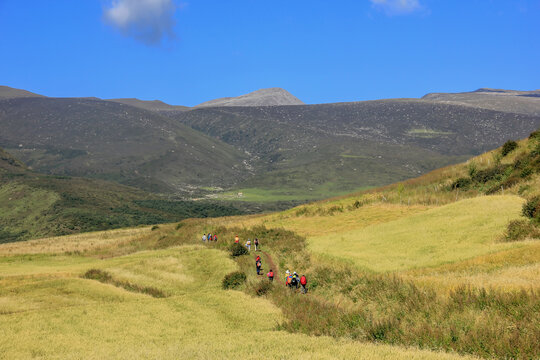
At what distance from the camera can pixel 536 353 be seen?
13.7 metres

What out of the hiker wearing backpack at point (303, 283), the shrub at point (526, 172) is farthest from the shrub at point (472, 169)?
the hiker wearing backpack at point (303, 283)

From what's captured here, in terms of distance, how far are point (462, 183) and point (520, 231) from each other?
119 ft

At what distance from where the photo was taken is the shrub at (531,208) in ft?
126

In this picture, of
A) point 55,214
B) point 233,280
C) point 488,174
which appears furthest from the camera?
point 55,214

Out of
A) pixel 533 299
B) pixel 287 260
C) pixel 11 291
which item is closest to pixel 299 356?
pixel 533 299

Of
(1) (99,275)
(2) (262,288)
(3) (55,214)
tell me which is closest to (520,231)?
(2) (262,288)

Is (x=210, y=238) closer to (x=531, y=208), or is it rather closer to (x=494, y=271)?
(x=531, y=208)

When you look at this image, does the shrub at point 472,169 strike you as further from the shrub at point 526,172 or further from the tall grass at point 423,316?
the tall grass at point 423,316

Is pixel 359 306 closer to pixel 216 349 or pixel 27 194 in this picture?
pixel 216 349

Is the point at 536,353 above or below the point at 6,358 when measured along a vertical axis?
above

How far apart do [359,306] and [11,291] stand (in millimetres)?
23868

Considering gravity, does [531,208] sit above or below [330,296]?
above

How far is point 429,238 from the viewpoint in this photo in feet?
135

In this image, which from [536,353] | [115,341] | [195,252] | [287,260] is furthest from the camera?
[195,252]
